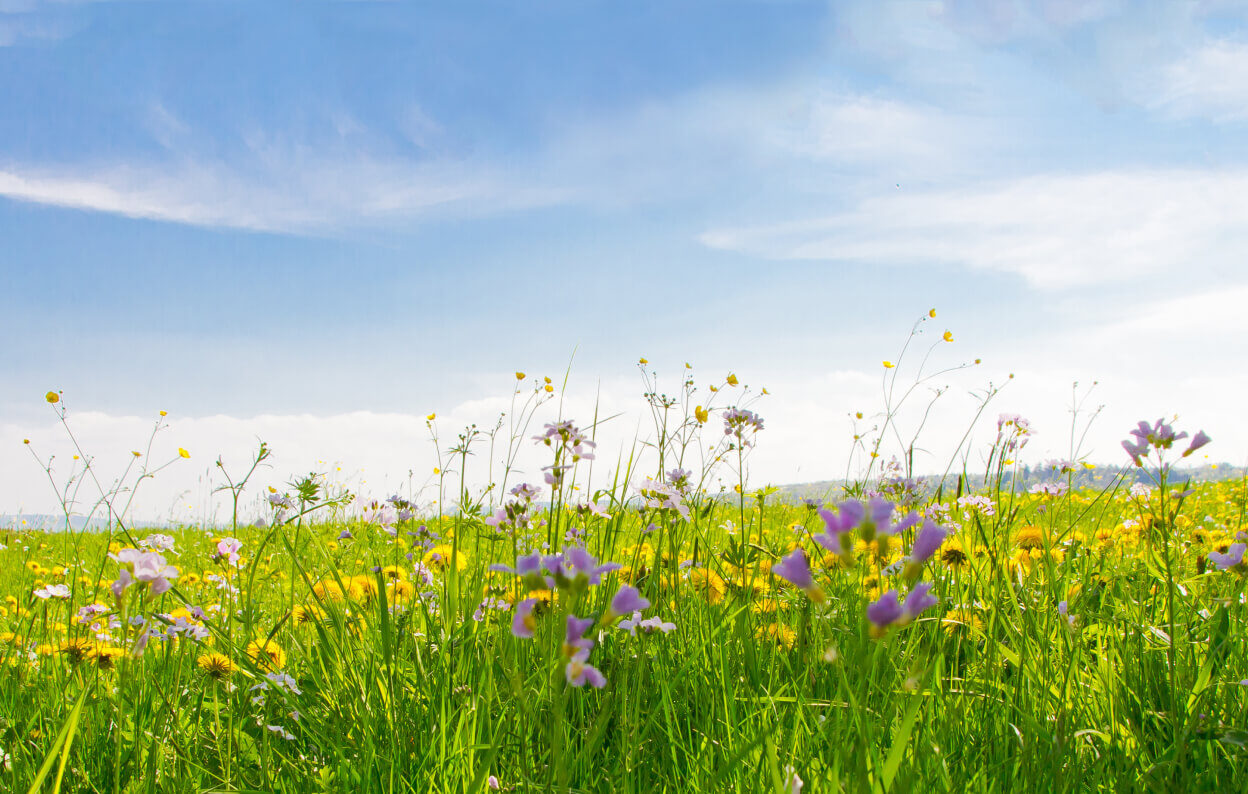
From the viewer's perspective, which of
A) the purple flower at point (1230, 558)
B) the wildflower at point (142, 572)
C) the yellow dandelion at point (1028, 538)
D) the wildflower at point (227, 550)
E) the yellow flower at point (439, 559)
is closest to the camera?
the wildflower at point (142, 572)

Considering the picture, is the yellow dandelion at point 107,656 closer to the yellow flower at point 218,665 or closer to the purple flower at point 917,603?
the yellow flower at point 218,665

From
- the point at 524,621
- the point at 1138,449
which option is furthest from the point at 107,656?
the point at 1138,449

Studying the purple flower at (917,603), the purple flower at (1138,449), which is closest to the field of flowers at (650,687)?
the purple flower at (1138,449)

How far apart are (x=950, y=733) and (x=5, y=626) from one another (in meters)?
4.14

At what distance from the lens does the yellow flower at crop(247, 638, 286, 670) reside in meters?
2.05

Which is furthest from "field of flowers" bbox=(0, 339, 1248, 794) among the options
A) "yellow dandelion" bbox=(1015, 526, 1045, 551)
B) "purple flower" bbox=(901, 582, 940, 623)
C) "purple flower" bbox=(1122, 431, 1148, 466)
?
"yellow dandelion" bbox=(1015, 526, 1045, 551)

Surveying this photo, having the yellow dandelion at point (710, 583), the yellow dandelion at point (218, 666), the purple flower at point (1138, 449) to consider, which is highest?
the purple flower at point (1138, 449)

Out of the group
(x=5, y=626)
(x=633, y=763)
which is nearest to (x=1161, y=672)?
(x=633, y=763)

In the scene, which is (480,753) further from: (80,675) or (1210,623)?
(1210,623)

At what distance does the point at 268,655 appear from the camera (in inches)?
86.5

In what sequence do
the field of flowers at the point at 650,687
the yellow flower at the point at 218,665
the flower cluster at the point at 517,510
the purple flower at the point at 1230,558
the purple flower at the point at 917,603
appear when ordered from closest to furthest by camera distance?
the purple flower at the point at 917,603, the field of flowers at the point at 650,687, the purple flower at the point at 1230,558, the flower cluster at the point at 517,510, the yellow flower at the point at 218,665

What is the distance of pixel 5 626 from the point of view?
3.53 metres

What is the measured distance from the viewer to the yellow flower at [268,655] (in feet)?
6.74

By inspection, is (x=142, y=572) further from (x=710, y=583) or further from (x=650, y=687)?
(x=710, y=583)
